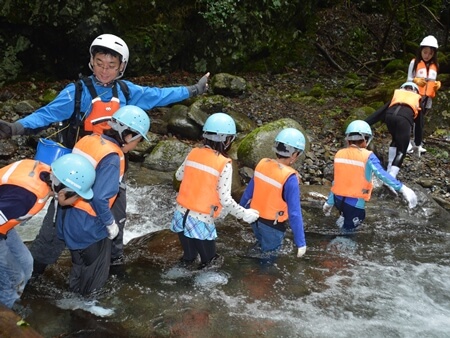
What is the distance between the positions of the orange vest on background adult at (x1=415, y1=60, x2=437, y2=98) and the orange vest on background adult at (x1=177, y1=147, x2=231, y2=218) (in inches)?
221

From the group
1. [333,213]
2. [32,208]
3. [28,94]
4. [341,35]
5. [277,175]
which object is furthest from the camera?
[341,35]

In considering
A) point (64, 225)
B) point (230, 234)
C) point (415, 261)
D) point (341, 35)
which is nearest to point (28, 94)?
point (230, 234)

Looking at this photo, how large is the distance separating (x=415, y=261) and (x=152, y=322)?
351cm

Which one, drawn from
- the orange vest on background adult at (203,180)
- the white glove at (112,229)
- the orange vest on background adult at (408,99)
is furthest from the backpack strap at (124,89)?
the orange vest on background adult at (408,99)

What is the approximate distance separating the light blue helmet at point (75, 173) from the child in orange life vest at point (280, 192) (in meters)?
2.08

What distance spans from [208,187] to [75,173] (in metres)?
1.48

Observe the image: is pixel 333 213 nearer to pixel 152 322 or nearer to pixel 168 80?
pixel 152 322

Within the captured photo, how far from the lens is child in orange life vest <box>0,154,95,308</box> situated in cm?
343

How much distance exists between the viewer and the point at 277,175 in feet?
16.5

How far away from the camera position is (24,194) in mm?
3436

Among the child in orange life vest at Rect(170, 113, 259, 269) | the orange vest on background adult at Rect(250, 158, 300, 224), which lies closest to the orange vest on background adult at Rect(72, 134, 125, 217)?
the child in orange life vest at Rect(170, 113, 259, 269)

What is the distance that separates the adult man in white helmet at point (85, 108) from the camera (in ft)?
14.3

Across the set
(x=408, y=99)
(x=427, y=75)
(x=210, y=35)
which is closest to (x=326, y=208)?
(x=408, y=99)

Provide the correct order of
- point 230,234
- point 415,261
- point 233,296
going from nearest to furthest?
point 233,296
point 415,261
point 230,234
